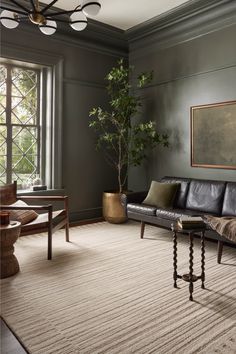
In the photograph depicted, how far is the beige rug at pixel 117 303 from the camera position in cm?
177

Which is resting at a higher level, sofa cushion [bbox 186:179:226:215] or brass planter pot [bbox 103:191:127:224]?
sofa cushion [bbox 186:179:226:215]

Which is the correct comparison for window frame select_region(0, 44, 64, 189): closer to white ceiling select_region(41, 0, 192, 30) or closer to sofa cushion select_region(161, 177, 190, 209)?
white ceiling select_region(41, 0, 192, 30)

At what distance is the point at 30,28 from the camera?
4.25 m

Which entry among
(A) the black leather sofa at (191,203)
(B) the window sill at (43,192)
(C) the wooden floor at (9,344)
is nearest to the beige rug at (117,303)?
(C) the wooden floor at (9,344)

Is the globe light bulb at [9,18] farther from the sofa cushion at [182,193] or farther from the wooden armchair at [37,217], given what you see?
the sofa cushion at [182,193]

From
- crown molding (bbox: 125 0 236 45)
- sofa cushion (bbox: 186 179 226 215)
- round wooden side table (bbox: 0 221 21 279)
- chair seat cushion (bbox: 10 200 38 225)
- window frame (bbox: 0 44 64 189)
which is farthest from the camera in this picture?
window frame (bbox: 0 44 64 189)

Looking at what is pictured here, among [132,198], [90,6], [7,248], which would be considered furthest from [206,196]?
[90,6]

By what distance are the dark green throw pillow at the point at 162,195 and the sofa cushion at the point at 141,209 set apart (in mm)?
167

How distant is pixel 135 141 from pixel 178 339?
342 centimetres

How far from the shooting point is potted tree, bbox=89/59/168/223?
464 cm

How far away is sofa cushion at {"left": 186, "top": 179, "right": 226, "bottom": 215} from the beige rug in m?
0.54

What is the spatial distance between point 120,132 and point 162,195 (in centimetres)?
137

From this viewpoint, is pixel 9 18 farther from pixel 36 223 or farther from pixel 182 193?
pixel 182 193

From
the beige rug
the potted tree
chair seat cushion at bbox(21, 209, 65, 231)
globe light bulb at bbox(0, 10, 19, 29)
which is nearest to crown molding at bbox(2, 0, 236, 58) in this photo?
the potted tree
